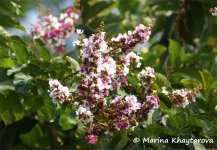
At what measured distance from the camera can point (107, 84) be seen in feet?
5.77

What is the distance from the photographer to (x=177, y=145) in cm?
197

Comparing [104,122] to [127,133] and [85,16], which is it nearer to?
[127,133]

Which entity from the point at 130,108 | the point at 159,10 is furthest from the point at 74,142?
the point at 159,10

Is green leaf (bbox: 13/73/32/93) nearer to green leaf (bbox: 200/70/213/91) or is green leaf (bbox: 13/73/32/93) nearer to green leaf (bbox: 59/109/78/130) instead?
green leaf (bbox: 59/109/78/130)

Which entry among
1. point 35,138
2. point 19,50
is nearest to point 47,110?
point 19,50

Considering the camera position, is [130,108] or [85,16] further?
[85,16]

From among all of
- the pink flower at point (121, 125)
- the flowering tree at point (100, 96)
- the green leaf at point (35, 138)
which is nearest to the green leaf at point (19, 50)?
the flowering tree at point (100, 96)

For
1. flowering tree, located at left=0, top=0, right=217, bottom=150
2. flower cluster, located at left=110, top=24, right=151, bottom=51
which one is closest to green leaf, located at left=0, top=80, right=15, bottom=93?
flowering tree, located at left=0, top=0, right=217, bottom=150

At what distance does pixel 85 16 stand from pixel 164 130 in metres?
1.38

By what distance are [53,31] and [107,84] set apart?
43.2 inches

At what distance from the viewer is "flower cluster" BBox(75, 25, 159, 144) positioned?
175 centimetres

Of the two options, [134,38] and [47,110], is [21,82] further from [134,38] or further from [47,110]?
[134,38]

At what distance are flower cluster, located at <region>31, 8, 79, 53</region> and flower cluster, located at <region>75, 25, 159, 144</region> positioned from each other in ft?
3.14

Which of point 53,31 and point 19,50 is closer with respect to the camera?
point 19,50
